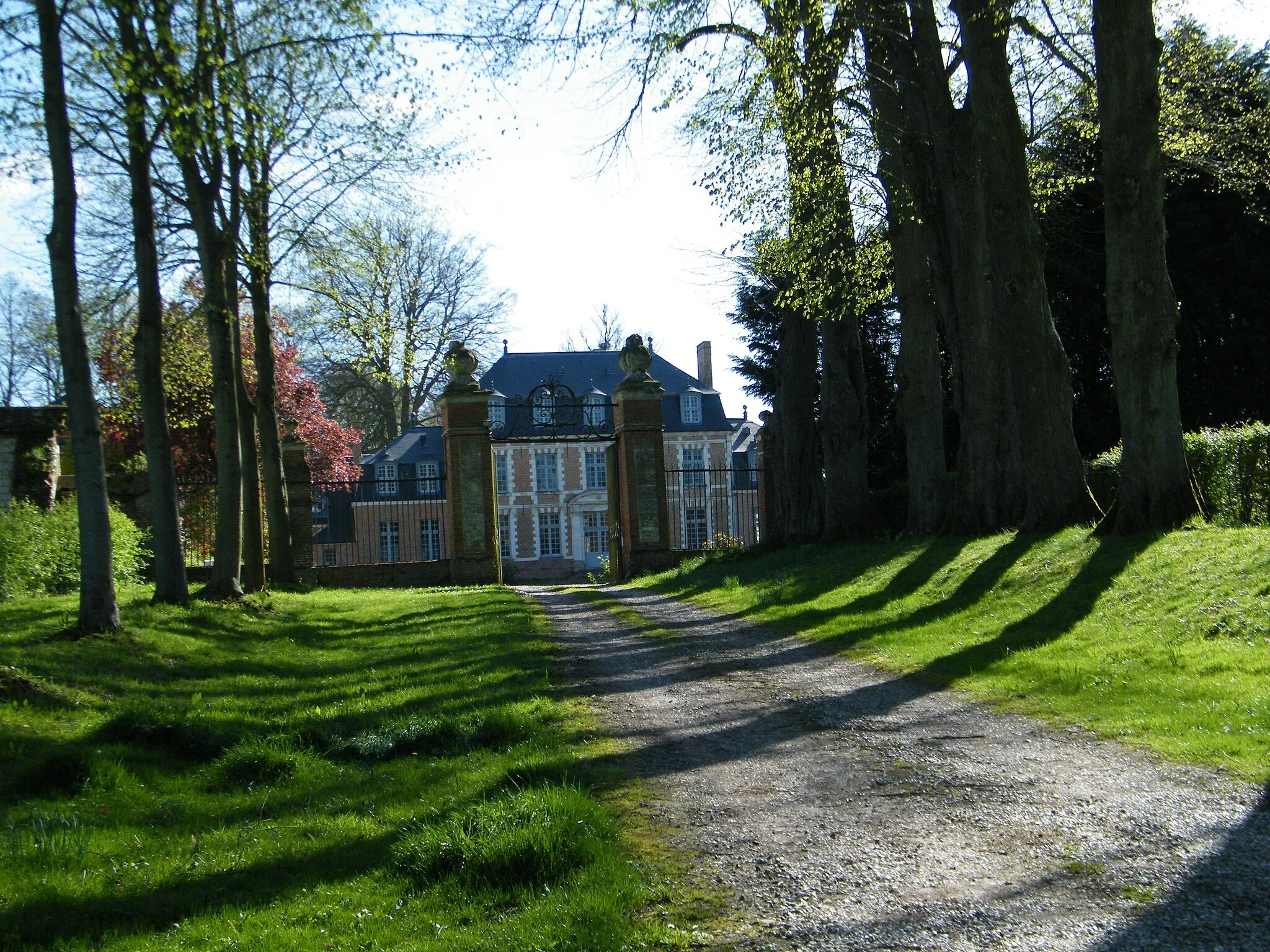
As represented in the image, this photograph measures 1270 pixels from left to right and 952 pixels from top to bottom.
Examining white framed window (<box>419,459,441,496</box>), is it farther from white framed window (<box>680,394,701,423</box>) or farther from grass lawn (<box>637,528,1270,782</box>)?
grass lawn (<box>637,528,1270,782</box>)

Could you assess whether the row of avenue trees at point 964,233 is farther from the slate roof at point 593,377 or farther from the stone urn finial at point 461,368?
the slate roof at point 593,377

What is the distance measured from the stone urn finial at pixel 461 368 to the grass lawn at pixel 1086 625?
10051 mm

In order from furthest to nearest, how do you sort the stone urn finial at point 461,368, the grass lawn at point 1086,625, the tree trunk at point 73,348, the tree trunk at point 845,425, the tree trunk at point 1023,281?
the stone urn finial at point 461,368, the tree trunk at point 845,425, the tree trunk at point 1023,281, the tree trunk at point 73,348, the grass lawn at point 1086,625

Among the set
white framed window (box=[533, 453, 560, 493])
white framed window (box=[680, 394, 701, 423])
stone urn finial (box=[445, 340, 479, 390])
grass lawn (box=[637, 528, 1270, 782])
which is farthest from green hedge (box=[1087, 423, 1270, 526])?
white framed window (box=[533, 453, 560, 493])

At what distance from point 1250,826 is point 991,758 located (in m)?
1.38

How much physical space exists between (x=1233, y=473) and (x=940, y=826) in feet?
29.7

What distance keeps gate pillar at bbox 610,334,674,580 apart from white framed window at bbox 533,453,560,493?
918 inches

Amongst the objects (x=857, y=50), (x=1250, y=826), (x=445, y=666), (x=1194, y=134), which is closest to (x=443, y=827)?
(x=1250, y=826)

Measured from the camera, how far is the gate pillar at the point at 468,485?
21672 mm

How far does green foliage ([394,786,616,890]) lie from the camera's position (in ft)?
12.5

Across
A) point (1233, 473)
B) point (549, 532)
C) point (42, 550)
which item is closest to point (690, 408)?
point (549, 532)

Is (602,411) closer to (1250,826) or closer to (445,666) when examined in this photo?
(445,666)

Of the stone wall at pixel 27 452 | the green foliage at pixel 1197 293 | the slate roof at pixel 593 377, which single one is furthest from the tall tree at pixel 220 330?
the slate roof at pixel 593 377

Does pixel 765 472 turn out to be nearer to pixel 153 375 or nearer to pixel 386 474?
pixel 153 375
